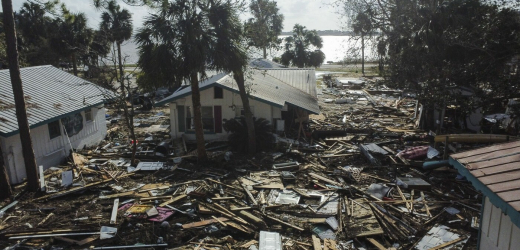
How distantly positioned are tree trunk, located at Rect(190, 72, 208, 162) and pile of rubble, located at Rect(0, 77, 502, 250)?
2.35 ft

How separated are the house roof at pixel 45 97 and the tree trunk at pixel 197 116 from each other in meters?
4.35

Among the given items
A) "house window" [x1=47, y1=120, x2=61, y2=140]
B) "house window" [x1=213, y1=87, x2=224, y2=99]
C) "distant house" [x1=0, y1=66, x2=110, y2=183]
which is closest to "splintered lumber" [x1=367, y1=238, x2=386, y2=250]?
"distant house" [x1=0, y1=66, x2=110, y2=183]

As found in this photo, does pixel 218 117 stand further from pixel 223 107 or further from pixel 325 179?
pixel 325 179

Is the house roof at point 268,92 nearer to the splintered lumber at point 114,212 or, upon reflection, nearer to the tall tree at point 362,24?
the tall tree at point 362,24

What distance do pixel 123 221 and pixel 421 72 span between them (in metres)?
16.3

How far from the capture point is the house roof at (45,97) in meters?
15.7

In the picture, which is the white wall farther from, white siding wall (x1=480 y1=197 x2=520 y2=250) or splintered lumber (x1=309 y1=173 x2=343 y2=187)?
white siding wall (x1=480 y1=197 x2=520 y2=250)

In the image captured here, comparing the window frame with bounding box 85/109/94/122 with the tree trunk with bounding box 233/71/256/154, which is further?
the window frame with bounding box 85/109/94/122

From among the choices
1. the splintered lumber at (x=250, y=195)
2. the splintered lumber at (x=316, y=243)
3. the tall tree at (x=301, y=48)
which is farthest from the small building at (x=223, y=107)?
the tall tree at (x=301, y=48)

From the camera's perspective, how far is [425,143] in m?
21.1

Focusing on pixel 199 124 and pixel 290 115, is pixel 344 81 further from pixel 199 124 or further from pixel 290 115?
pixel 199 124

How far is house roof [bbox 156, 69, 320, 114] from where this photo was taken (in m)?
21.1

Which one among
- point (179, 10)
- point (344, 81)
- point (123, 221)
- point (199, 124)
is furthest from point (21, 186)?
point (344, 81)

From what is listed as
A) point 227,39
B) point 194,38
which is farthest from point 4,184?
point 227,39
